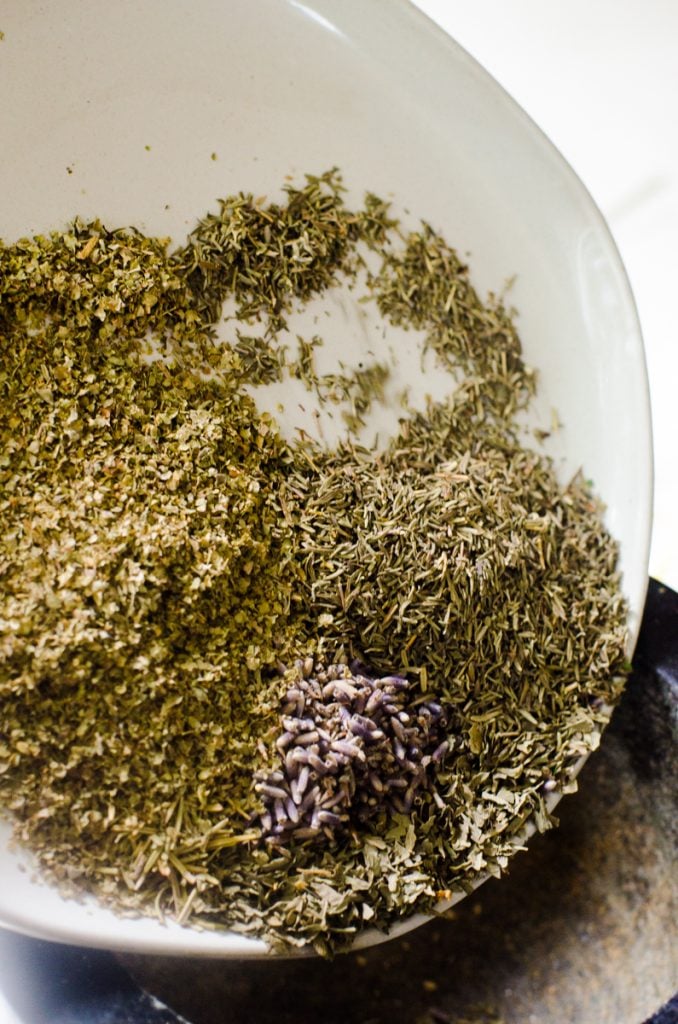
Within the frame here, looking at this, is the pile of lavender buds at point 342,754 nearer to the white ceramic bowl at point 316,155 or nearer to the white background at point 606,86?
the white ceramic bowl at point 316,155

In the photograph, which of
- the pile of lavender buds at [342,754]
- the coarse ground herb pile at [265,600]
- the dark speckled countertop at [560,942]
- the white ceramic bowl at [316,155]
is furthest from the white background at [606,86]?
the pile of lavender buds at [342,754]

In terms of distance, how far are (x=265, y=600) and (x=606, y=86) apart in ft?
5.52

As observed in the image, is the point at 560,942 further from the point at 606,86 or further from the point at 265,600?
the point at 606,86

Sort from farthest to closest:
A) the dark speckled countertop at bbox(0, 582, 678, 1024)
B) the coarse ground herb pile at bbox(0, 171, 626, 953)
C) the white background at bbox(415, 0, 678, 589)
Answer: the white background at bbox(415, 0, 678, 589), the dark speckled countertop at bbox(0, 582, 678, 1024), the coarse ground herb pile at bbox(0, 171, 626, 953)

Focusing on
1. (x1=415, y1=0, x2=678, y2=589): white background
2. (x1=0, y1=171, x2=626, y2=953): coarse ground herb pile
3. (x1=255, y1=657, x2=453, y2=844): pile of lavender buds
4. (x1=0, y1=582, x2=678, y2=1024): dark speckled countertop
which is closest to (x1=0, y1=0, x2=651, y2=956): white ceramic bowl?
(x1=0, y1=171, x2=626, y2=953): coarse ground herb pile

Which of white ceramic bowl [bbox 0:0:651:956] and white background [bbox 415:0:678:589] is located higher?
white background [bbox 415:0:678:589]

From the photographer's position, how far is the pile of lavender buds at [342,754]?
143cm

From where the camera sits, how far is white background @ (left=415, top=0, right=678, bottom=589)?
2201 millimetres

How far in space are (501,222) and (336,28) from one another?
483mm

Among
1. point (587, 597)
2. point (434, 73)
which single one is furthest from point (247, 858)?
point (434, 73)

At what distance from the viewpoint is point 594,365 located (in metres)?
1.76

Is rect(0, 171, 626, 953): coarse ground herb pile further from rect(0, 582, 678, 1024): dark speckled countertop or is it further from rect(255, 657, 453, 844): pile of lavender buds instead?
rect(0, 582, 678, 1024): dark speckled countertop

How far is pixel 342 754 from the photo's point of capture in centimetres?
143

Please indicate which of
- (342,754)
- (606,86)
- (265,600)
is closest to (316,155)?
(265,600)
